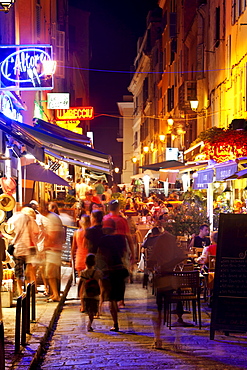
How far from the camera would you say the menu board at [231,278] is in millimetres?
9078

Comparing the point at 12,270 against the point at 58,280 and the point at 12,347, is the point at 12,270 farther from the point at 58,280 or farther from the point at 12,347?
the point at 12,347

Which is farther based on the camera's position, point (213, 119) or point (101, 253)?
point (213, 119)

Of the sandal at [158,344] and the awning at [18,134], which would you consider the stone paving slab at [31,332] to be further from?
the awning at [18,134]

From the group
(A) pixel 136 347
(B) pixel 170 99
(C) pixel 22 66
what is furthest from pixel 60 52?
(A) pixel 136 347

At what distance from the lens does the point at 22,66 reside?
15.5 metres

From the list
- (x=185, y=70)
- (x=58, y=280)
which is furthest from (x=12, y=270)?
(x=185, y=70)

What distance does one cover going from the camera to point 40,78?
16.2 meters

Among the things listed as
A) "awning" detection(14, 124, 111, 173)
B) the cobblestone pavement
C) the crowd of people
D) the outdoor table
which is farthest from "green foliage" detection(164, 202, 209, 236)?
the cobblestone pavement

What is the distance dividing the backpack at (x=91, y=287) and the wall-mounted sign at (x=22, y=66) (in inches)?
230

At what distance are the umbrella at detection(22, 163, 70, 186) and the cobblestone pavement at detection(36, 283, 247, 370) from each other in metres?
6.43

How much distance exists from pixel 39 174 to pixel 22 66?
3.38m

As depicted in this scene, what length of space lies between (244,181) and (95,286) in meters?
13.8

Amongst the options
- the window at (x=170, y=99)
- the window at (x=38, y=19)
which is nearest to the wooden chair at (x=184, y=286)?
the window at (x=38, y=19)

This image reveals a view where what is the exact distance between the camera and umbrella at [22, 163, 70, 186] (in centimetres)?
1747
